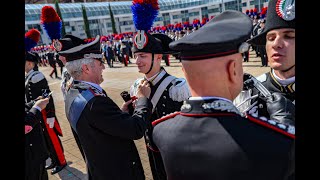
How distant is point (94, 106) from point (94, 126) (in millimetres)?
205

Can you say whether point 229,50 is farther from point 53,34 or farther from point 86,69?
point 53,34

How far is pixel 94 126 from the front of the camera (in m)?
2.56

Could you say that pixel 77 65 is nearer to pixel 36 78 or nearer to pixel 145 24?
pixel 145 24

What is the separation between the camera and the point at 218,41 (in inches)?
54.2

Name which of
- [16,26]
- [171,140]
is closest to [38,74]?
[16,26]

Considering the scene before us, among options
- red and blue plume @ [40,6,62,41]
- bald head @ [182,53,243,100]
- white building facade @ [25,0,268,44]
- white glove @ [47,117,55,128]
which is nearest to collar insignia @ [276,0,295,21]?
bald head @ [182,53,243,100]

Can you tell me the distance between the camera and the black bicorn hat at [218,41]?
1395mm

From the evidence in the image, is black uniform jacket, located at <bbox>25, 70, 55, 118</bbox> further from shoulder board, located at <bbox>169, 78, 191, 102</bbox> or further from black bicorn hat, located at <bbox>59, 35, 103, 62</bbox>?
shoulder board, located at <bbox>169, 78, 191, 102</bbox>

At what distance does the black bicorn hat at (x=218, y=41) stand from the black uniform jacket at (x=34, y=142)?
2442 millimetres

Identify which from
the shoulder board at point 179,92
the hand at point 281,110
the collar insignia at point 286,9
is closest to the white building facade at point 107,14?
the shoulder board at point 179,92

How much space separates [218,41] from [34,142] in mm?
3136

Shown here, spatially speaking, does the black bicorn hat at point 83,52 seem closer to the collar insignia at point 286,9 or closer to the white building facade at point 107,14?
the collar insignia at point 286,9

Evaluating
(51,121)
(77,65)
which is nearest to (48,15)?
(51,121)

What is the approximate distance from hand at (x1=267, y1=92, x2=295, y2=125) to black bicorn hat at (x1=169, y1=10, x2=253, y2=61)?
468 millimetres
